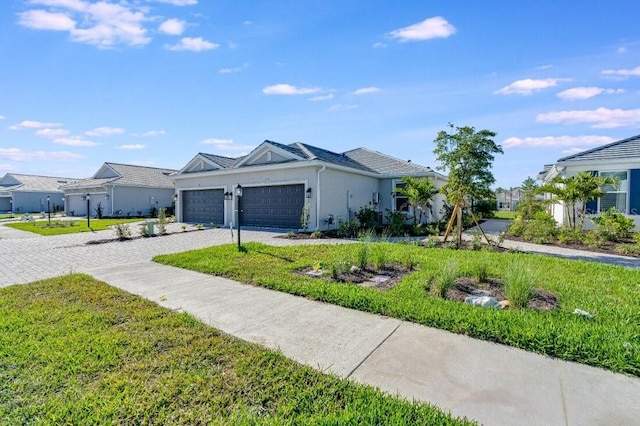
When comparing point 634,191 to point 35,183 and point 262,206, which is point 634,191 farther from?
point 35,183

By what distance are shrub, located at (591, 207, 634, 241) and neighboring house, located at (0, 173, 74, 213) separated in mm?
46072

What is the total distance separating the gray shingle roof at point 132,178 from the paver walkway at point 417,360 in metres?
25.3

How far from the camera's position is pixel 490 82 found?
1070 centimetres

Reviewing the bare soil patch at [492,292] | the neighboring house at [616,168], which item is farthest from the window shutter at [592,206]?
the bare soil patch at [492,292]

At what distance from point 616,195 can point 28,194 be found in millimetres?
54127

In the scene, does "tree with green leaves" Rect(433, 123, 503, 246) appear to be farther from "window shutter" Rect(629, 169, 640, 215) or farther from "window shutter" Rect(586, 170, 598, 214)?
"window shutter" Rect(629, 169, 640, 215)

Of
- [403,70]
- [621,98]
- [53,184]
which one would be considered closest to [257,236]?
[403,70]

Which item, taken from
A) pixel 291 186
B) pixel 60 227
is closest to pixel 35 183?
pixel 60 227

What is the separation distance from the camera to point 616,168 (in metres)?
12.5

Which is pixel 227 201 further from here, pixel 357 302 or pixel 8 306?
pixel 357 302

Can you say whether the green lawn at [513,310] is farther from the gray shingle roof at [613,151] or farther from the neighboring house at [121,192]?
the neighboring house at [121,192]

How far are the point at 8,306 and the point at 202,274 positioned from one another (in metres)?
3.02

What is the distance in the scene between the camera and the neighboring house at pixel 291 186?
49.0 feet

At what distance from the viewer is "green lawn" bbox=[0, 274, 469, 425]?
2.34 m
